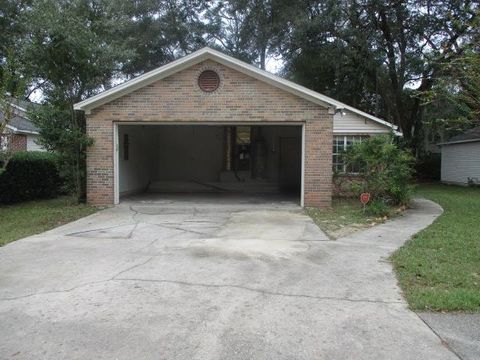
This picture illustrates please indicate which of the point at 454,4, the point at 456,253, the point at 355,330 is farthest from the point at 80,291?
the point at 454,4

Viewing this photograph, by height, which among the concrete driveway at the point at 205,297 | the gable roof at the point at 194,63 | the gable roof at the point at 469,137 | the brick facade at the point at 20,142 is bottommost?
the concrete driveway at the point at 205,297

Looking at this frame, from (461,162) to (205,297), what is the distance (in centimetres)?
2359

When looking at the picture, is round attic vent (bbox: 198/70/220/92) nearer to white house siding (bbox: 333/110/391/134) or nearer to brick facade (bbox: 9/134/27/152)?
white house siding (bbox: 333/110/391/134)

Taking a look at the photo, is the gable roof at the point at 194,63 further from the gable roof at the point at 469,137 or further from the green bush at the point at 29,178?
the gable roof at the point at 469,137

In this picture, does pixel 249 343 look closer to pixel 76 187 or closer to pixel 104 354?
pixel 104 354

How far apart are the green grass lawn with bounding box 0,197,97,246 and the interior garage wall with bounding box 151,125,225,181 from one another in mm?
6587

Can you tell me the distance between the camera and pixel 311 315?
15.2 ft

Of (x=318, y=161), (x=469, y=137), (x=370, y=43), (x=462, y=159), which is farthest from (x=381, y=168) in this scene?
(x=462, y=159)

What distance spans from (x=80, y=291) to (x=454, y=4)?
21976 mm

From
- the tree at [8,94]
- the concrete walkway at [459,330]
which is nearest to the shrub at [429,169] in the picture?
the tree at [8,94]

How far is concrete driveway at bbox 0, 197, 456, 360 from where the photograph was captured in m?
3.86

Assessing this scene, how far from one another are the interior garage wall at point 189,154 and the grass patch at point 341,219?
790 cm

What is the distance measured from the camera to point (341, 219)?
37.0 ft

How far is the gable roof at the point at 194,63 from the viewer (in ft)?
42.6
